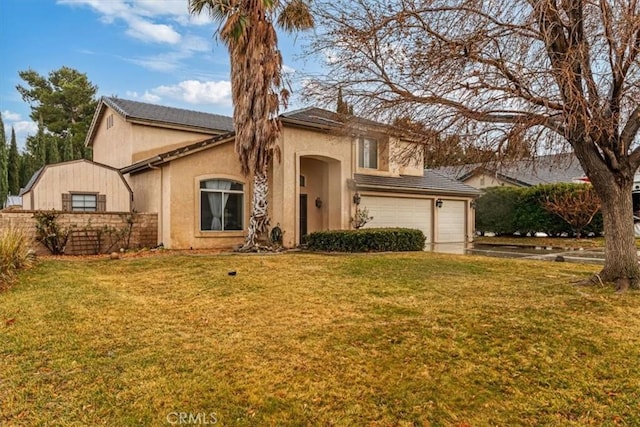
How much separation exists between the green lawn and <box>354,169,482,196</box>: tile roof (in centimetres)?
937

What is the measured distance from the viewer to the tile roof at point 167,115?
59.6 feet

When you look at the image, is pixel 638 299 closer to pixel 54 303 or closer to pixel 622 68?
pixel 622 68

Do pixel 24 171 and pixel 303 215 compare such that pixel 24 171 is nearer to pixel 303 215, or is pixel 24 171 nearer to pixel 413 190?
pixel 303 215

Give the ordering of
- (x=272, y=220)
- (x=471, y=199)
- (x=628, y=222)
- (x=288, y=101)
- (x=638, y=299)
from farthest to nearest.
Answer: (x=471, y=199) < (x=272, y=220) < (x=288, y=101) < (x=628, y=222) < (x=638, y=299)

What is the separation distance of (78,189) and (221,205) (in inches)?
224

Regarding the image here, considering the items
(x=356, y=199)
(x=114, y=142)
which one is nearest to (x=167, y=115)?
(x=114, y=142)

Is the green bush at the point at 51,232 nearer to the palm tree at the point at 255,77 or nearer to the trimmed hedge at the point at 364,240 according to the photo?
the palm tree at the point at 255,77

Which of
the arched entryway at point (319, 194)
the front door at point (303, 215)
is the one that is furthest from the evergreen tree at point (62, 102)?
the front door at point (303, 215)

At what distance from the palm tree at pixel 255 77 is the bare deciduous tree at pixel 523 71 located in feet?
14.7

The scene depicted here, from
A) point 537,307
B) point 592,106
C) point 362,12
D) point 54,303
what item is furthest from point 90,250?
point 592,106

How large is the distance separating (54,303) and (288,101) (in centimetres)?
921

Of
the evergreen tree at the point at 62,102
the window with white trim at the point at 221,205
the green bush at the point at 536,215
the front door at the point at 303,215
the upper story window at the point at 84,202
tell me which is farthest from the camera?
the evergreen tree at the point at 62,102

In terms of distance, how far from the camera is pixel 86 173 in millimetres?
15477

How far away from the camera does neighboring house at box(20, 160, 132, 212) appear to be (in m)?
14.8
